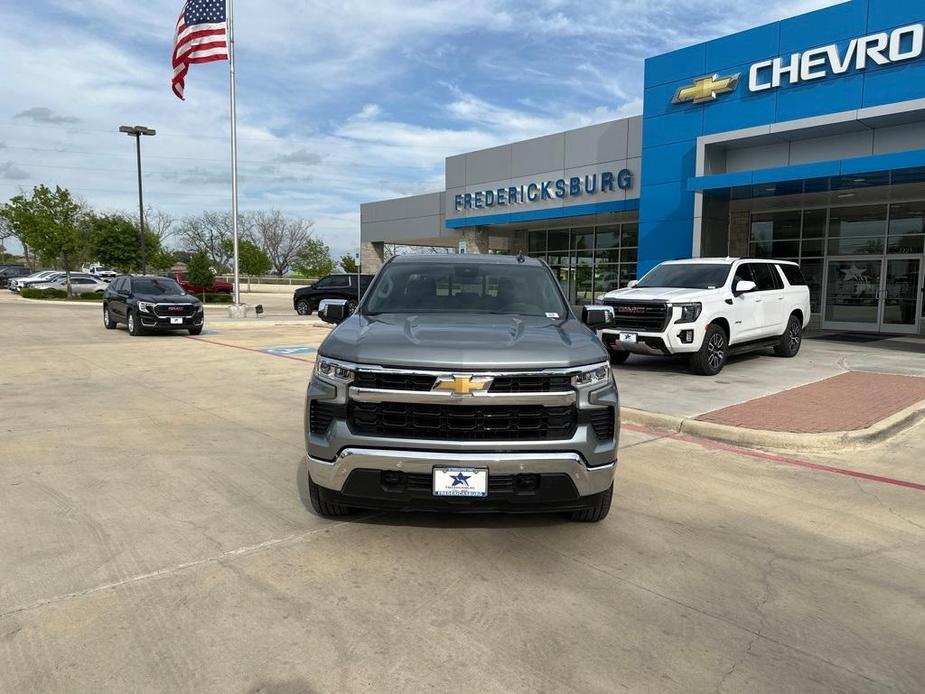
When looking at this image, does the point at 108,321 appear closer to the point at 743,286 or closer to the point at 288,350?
the point at 288,350

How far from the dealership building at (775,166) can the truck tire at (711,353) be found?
606 centimetres

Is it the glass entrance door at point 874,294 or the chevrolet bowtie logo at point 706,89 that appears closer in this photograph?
the chevrolet bowtie logo at point 706,89

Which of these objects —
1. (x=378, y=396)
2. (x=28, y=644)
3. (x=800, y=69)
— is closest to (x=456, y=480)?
(x=378, y=396)

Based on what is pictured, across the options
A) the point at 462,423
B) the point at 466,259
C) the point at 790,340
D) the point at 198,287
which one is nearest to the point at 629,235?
the point at 790,340

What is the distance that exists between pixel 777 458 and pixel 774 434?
17.4 inches

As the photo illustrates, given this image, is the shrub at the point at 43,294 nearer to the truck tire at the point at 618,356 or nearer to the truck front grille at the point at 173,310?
the truck front grille at the point at 173,310

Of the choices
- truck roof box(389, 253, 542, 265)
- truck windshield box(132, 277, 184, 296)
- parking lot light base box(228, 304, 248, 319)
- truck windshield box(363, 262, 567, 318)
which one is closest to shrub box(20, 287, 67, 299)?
parking lot light base box(228, 304, 248, 319)

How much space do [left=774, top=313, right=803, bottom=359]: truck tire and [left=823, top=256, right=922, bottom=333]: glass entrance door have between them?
772cm

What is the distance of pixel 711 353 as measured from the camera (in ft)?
34.5

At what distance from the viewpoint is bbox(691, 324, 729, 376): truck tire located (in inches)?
407

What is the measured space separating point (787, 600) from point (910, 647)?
56 cm

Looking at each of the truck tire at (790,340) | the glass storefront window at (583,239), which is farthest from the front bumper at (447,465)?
the glass storefront window at (583,239)

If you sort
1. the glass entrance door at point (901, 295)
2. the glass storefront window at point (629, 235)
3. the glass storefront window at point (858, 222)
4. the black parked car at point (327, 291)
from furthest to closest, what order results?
the glass storefront window at point (629, 235) → the black parked car at point (327, 291) → the glass storefront window at point (858, 222) → the glass entrance door at point (901, 295)

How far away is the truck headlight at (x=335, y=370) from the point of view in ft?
12.1
